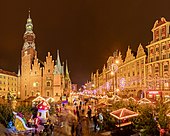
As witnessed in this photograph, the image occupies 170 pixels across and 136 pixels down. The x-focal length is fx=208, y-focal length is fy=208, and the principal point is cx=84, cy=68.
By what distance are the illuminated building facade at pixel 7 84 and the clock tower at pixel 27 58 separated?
23.2 feet

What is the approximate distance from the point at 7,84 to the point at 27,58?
15.9 m

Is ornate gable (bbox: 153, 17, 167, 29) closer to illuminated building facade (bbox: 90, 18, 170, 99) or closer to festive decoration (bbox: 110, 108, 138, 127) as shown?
illuminated building facade (bbox: 90, 18, 170, 99)

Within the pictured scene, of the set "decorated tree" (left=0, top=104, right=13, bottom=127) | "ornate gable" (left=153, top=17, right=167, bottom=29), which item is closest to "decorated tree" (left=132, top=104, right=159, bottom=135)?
"decorated tree" (left=0, top=104, right=13, bottom=127)

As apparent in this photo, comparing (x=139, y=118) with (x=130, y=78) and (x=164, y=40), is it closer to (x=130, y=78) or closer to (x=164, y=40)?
(x=164, y=40)

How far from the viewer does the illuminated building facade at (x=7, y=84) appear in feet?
258

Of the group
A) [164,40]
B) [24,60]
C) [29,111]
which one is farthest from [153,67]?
[24,60]

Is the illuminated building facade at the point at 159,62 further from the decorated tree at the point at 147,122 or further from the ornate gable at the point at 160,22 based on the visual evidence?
the decorated tree at the point at 147,122

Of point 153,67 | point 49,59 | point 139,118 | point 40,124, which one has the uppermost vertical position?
point 49,59

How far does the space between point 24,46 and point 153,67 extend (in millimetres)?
49208

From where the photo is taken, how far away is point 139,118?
14.6 metres

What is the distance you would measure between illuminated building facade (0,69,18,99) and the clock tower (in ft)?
23.2

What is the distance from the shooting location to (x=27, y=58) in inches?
2906

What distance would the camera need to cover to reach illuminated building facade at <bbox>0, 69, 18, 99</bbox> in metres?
78.6

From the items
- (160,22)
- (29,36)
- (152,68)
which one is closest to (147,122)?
(152,68)
